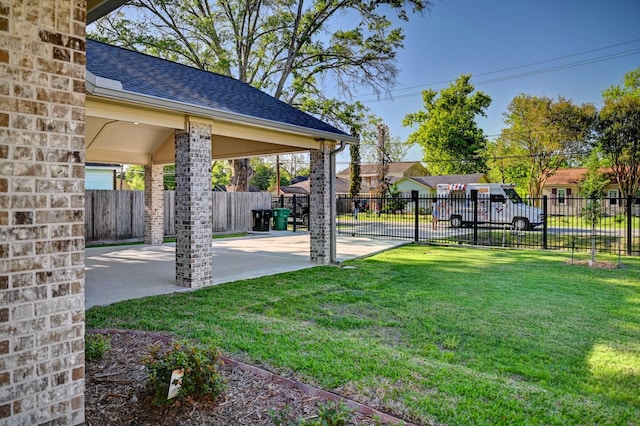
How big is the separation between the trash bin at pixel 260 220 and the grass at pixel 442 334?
1012 centimetres

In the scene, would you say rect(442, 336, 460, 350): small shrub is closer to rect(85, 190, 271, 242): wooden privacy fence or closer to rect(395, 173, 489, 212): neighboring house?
rect(85, 190, 271, 242): wooden privacy fence

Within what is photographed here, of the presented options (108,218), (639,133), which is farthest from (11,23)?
(639,133)

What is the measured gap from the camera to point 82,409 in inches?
96.1

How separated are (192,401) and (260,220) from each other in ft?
50.5

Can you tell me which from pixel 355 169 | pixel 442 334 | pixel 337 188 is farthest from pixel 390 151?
pixel 442 334

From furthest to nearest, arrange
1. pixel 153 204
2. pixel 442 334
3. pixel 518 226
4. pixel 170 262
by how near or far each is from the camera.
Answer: pixel 518 226 < pixel 153 204 < pixel 170 262 < pixel 442 334

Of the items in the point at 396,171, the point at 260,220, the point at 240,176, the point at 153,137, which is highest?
the point at 396,171

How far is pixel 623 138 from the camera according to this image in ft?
80.3

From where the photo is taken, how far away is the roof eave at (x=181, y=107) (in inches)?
181

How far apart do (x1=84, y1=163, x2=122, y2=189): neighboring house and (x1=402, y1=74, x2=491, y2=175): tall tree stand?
103ft

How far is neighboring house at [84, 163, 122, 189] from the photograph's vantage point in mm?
21547

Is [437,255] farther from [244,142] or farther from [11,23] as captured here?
[11,23]

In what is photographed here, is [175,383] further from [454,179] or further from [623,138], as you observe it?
[454,179]

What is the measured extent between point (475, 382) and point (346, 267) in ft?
19.3
